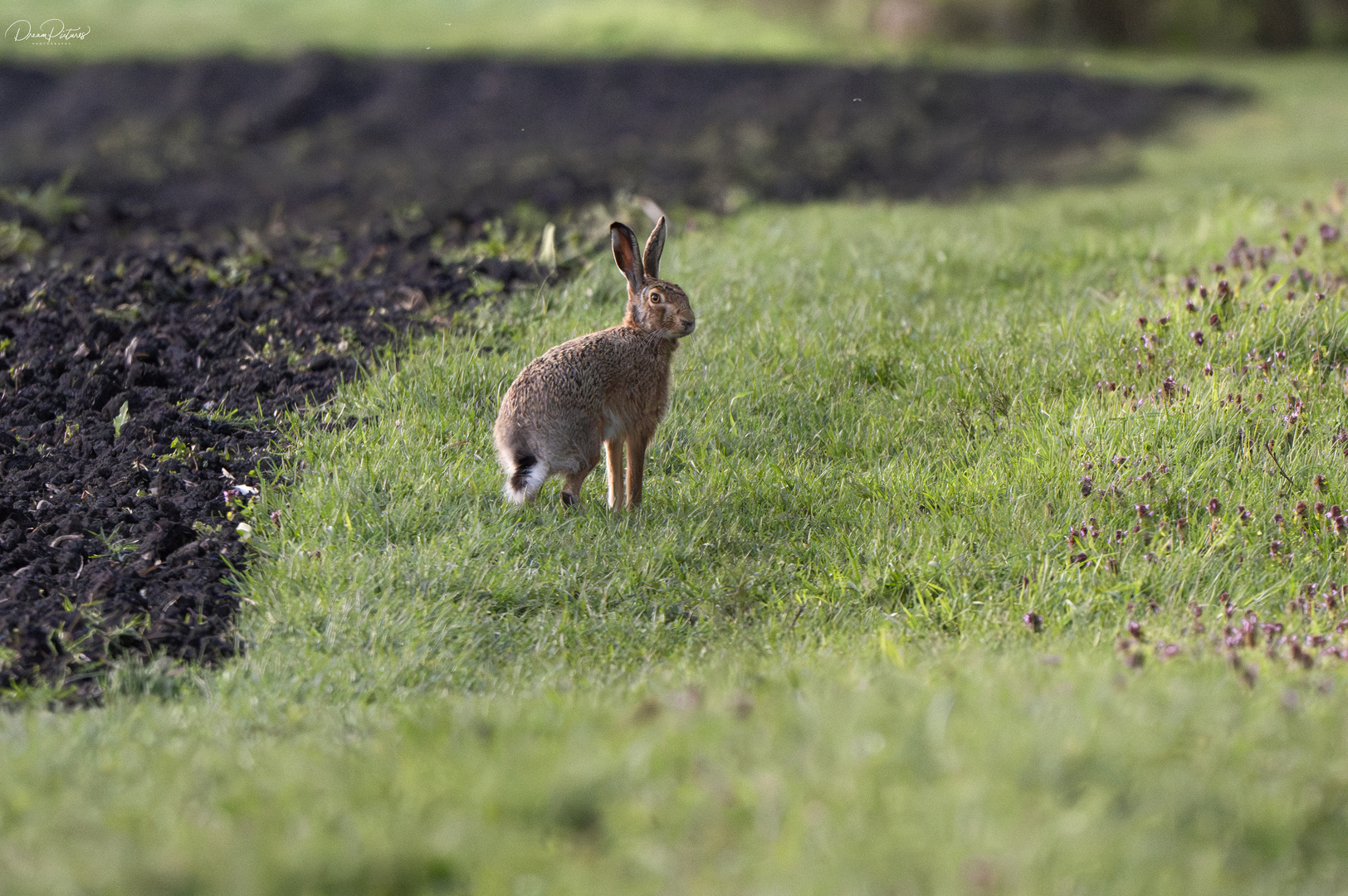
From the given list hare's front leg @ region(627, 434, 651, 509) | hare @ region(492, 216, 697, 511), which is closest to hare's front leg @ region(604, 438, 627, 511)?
hare @ region(492, 216, 697, 511)

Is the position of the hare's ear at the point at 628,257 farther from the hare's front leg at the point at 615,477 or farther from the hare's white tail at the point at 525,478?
the hare's white tail at the point at 525,478

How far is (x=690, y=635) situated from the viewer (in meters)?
4.57

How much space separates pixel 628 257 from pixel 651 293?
20 cm

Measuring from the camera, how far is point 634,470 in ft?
17.0

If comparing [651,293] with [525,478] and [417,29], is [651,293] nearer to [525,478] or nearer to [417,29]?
[525,478]

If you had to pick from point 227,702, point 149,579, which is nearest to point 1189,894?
point 227,702

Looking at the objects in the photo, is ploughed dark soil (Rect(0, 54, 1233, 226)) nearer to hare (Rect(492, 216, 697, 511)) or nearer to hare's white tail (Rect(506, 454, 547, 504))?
hare (Rect(492, 216, 697, 511))

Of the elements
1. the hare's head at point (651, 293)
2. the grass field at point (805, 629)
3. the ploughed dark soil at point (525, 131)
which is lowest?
the grass field at point (805, 629)

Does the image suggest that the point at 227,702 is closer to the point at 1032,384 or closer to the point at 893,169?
A: the point at 1032,384

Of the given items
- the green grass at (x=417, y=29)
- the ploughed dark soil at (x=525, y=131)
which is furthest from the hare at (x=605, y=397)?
the green grass at (x=417, y=29)

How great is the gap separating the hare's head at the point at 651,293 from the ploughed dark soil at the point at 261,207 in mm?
1705

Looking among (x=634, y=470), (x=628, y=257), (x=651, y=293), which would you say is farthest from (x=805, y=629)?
(x=628, y=257)

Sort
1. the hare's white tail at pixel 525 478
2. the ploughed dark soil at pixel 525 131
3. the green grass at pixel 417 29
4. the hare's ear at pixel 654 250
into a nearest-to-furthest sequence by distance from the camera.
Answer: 1. the hare's white tail at pixel 525 478
2. the hare's ear at pixel 654 250
3. the ploughed dark soil at pixel 525 131
4. the green grass at pixel 417 29

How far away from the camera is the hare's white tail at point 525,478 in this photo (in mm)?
4910
